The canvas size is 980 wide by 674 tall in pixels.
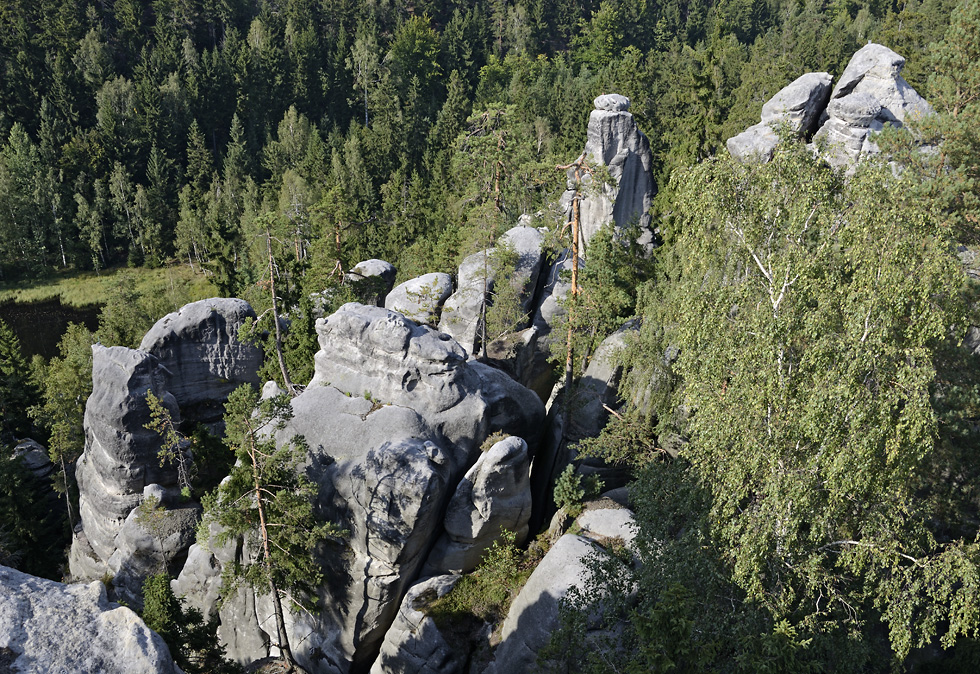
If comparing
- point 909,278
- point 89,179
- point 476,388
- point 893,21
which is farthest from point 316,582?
point 89,179

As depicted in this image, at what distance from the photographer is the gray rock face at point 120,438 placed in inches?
1352

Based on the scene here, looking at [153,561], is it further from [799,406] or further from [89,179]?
[89,179]

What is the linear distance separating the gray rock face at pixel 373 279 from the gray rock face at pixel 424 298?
3842 millimetres

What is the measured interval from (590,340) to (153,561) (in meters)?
23.6

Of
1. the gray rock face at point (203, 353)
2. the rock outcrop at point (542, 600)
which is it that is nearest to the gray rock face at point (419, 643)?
the rock outcrop at point (542, 600)

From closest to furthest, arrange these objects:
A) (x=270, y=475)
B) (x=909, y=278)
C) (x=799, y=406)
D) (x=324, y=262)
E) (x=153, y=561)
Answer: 1. (x=909, y=278)
2. (x=799, y=406)
3. (x=270, y=475)
4. (x=153, y=561)
5. (x=324, y=262)

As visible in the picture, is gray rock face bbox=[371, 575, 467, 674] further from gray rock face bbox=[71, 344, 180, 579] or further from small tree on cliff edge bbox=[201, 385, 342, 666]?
gray rock face bbox=[71, 344, 180, 579]

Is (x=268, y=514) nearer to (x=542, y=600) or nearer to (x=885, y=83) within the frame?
(x=542, y=600)

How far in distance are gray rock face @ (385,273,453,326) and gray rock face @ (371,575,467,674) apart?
14872 millimetres

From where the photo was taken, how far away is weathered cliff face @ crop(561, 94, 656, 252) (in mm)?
45094

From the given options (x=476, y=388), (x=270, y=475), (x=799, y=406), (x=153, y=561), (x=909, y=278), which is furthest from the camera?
(x=153, y=561)

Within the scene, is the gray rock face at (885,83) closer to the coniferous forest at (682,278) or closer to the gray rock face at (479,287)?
the coniferous forest at (682,278)

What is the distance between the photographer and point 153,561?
34000 millimetres

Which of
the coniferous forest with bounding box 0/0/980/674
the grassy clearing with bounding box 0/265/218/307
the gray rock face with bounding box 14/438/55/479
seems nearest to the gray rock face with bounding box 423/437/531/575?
the coniferous forest with bounding box 0/0/980/674
